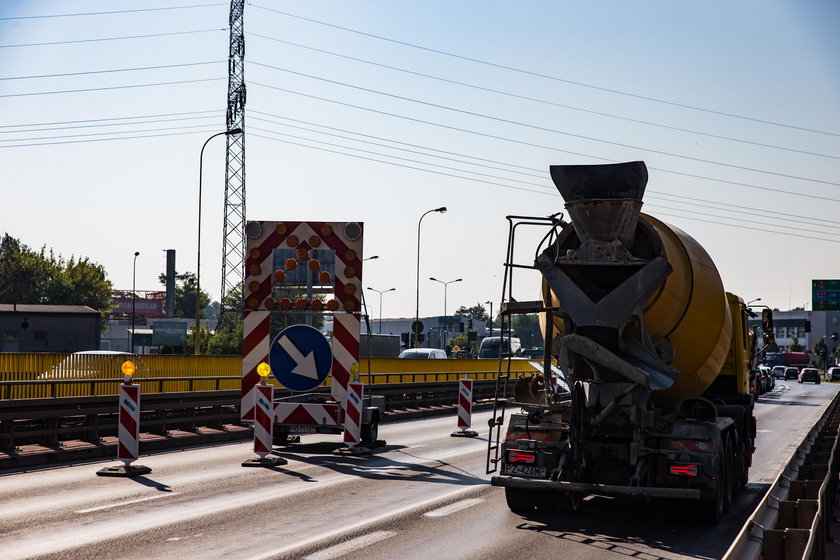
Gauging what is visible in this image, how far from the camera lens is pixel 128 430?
46.8ft

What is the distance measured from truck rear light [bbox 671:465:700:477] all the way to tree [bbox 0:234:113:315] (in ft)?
294

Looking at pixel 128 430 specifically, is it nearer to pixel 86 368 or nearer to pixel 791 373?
pixel 86 368

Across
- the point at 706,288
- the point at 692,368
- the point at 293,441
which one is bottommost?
the point at 293,441

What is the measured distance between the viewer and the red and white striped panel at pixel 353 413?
17.3m

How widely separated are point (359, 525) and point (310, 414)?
7.26 metres

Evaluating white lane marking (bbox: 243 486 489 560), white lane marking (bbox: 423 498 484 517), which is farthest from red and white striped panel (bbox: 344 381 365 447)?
white lane marking (bbox: 423 498 484 517)

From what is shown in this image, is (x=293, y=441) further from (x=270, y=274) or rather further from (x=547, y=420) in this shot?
(x=547, y=420)

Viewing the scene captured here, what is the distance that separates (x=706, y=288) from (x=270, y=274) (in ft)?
26.8

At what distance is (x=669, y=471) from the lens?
10.6 meters

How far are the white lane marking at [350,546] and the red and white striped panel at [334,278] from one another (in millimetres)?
7788

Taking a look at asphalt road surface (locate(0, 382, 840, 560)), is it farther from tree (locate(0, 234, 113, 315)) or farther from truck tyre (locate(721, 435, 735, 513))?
tree (locate(0, 234, 113, 315))

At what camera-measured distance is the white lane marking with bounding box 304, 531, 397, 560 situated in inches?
340

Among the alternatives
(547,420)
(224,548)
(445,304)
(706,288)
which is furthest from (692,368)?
(445,304)

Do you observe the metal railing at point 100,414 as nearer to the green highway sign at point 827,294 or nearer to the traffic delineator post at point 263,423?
the traffic delineator post at point 263,423
